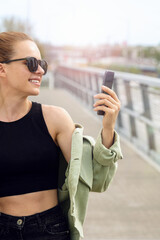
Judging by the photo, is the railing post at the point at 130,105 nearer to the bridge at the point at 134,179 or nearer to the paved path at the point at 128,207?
the bridge at the point at 134,179

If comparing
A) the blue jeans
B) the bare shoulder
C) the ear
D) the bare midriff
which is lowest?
the blue jeans

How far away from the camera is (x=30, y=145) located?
1.96 m

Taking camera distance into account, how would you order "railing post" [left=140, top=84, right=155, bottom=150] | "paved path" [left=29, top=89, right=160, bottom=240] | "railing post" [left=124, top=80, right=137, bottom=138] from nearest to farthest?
"paved path" [left=29, top=89, right=160, bottom=240], "railing post" [left=140, top=84, right=155, bottom=150], "railing post" [left=124, top=80, right=137, bottom=138]

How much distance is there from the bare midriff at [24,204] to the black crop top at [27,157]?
0.07 ft

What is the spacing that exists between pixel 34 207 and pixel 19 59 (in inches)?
25.5

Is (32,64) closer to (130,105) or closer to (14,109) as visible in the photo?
(14,109)

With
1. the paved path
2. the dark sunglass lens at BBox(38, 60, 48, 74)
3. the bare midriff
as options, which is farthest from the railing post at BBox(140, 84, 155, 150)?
the bare midriff

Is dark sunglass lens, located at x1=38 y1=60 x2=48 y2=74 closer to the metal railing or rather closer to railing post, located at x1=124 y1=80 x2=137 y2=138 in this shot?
the metal railing

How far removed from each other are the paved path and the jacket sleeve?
1667 millimetres

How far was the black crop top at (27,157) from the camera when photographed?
1932mm

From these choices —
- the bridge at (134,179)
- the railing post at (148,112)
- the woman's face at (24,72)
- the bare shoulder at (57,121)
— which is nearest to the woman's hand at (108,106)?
the bare shoulder at (57,121)

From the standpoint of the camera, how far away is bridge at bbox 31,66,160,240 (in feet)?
12.2

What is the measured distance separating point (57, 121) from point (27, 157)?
209 millimetres

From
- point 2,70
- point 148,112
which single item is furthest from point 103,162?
point 148,112
